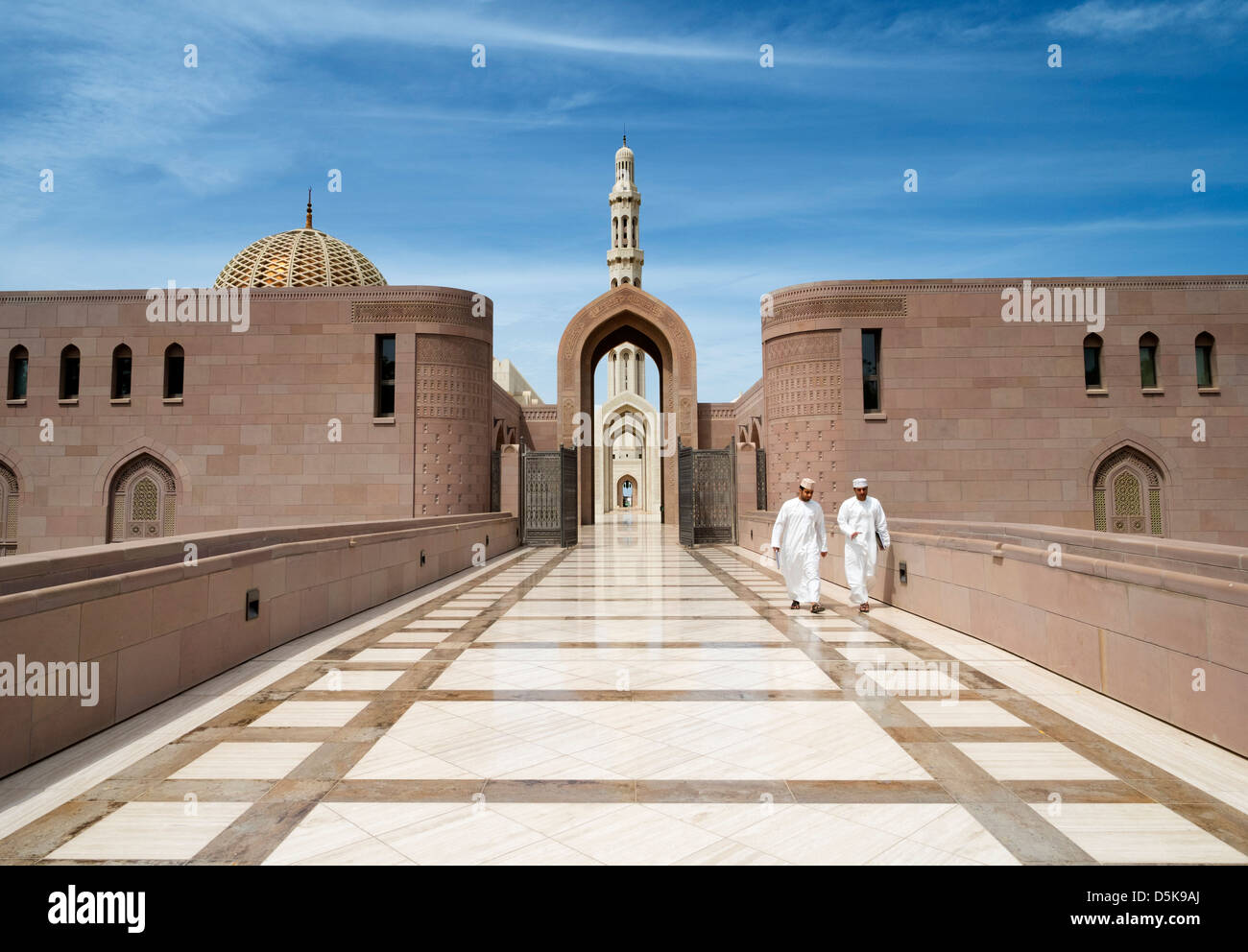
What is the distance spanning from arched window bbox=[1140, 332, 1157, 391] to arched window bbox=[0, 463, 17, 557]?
22.8m

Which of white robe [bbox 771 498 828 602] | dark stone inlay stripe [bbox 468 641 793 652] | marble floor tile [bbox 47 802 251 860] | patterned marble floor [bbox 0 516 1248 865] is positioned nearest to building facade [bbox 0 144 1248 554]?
white robe [bbox 771 498 828 602]

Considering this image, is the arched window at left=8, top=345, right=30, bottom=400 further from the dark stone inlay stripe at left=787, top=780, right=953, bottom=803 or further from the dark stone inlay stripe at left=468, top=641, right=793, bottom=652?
the dark stone inlay stripe at left=787, top=780, right=953, bottom=803

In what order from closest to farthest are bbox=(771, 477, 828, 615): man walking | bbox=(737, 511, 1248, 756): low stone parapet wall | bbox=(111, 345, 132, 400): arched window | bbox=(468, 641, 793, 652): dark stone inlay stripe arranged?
bbox=(737, 511, 1248, 756): low stone parapet wall, bbox=(468, 641, 793, 652): dark stone inlay stripe, bbox=(771, 477, 828, 615): man walking, bbox=(111, 345, 132, 400): arched window

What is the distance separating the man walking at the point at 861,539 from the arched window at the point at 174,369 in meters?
14.2

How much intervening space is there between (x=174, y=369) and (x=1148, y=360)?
1988 cm

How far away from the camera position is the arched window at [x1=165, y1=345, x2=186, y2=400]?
50.0 feet

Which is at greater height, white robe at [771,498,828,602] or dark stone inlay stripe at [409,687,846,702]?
white robe at [771,498,828,602]

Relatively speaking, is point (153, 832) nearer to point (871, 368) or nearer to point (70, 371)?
point (871, 368)

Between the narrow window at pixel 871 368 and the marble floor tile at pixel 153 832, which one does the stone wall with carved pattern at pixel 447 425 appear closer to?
the narrow window at pixel 871 368

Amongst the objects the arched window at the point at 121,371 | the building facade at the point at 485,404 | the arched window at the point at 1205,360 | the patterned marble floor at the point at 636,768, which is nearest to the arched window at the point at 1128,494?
the building facade at the point at 485,404

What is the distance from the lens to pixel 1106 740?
333 cm

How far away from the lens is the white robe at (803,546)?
22.5ft

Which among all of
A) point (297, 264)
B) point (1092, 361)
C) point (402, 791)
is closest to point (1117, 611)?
Result: point (402, 791)

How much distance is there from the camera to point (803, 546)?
273 inches
